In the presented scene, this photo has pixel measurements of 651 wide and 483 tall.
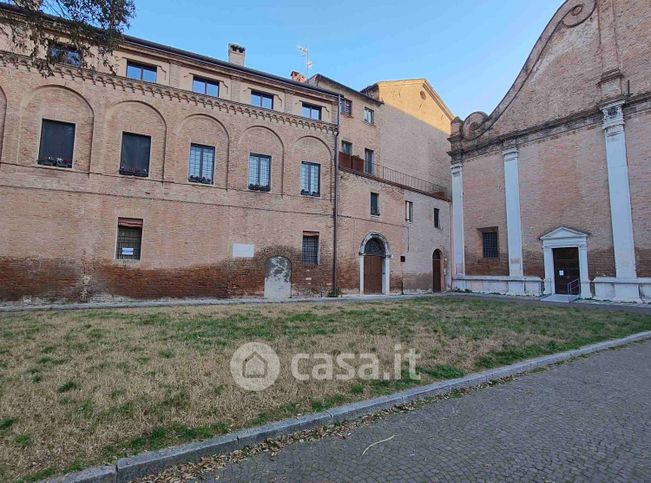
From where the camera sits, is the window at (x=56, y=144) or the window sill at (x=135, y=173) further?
the window sill at (x=135, y=173)

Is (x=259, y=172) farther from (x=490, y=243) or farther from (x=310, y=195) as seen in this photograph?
(x=490, y=243)

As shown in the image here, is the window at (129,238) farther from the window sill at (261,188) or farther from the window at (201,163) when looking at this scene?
the window sill at (261,188)

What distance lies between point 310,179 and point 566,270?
47.1 ft

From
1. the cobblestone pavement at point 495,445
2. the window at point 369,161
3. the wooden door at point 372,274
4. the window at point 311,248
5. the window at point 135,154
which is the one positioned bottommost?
the cobblestone pavement at point 495,445

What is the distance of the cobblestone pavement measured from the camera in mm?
2840

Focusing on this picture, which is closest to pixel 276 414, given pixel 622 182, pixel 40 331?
pixel 40 331

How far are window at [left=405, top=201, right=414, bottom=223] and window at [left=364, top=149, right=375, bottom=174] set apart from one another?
356 cm

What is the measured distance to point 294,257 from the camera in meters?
18.3

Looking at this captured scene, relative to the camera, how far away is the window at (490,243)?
75.9ft

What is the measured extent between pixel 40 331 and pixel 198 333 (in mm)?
3251

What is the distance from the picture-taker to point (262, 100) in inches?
734

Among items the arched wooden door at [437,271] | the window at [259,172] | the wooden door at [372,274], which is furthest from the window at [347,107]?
the arched wooden door at [437,271]

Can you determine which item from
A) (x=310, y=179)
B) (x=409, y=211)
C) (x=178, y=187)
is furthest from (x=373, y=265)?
(x=178, y=187)

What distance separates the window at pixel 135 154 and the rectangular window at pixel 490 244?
64.1 feet
